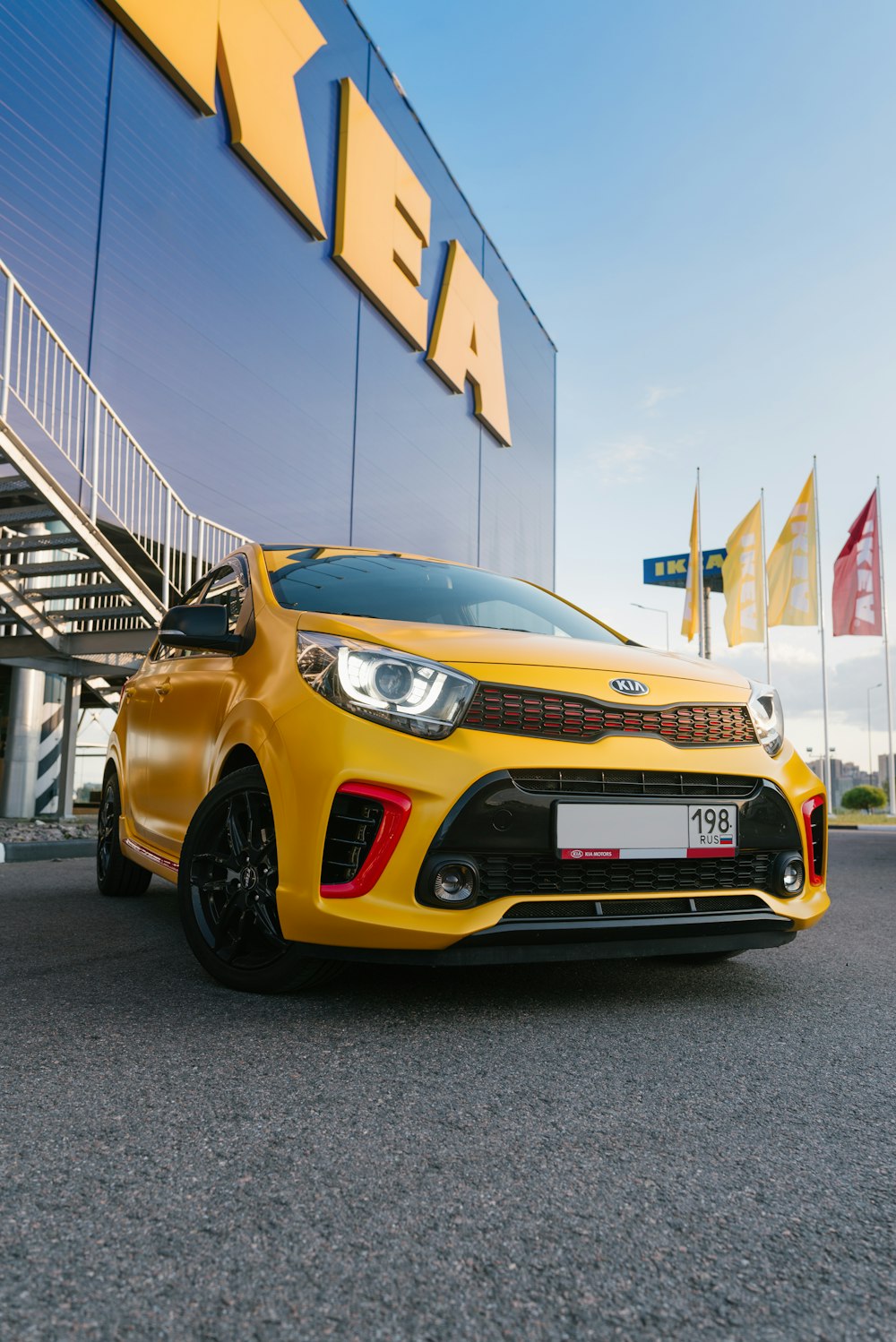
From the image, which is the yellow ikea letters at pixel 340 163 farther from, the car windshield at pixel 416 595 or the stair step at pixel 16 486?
the car windshield at pixel 416 595

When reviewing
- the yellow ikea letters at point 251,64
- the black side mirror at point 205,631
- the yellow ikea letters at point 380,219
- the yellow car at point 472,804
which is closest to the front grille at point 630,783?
the yellow car at point 472,804

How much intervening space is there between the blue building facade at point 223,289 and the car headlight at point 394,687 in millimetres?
8399

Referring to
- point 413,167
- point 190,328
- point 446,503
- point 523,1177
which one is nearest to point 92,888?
point 523,1177

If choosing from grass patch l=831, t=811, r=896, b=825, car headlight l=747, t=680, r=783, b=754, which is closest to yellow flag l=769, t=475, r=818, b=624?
grass patch l=831, t=811, r=896, b=825

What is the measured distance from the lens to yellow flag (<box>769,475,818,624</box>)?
2261cm

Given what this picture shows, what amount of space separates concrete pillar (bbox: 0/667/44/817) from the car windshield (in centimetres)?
740

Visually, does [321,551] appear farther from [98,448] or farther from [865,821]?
[865,821]

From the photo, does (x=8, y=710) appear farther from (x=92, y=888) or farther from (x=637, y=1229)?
(x=637, y=1229)

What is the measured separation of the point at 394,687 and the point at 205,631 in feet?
3.08

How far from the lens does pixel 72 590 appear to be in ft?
28.6

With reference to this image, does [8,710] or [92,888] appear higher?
[8,710]

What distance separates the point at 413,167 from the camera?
17797 millimetres

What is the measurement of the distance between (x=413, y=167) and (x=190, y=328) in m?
8.60

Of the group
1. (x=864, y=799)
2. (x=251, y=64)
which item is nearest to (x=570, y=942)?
(x=251, y=64)
